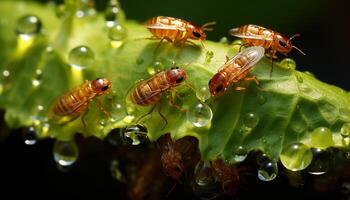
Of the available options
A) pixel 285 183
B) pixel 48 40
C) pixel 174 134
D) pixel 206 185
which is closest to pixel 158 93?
pixel 174 134

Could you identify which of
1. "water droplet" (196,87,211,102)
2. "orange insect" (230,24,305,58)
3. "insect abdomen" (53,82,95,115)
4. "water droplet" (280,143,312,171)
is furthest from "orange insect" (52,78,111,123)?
"water droplet" (280,143,312,171)

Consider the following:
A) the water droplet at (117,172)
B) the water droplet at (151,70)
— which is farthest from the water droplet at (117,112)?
the water droplet at (117,172)

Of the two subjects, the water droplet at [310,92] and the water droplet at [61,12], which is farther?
the water droplet at [61,12]

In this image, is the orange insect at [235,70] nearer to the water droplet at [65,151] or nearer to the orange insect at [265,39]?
the orange insect at [265,39]

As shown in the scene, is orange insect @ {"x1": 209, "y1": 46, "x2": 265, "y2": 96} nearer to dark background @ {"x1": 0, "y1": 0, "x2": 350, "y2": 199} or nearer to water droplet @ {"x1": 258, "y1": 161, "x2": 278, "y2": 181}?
water droplet @ {"x1": 258, "y1": 161, "x2": 278, "y2": 181}

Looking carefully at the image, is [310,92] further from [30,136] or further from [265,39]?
[30,136]

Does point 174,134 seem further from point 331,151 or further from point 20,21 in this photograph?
point 20,21
